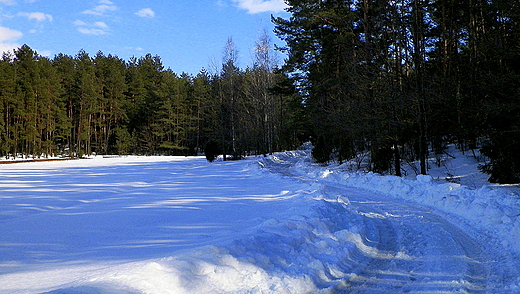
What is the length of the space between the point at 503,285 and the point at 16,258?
6350 millimetres

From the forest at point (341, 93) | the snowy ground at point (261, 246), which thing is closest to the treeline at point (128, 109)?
the forest at point (341, 93)

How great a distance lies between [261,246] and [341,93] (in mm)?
15974

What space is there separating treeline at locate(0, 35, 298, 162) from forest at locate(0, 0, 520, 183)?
25cm

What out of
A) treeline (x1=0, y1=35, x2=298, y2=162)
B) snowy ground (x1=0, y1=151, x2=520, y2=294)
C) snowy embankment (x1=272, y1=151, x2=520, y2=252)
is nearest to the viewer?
snowy ground (x1=0, y1=151, x2=520, y2=294)

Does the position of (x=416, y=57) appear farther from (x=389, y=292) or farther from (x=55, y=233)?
(x=55, y=233)

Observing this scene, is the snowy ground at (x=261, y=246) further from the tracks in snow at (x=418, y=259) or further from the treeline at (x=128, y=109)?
the treeline at (x=128, y=109)

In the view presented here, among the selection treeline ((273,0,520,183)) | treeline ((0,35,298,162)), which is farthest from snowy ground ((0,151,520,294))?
treeline ((0,35,298,162))

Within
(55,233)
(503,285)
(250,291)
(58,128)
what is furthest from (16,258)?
(58,128)

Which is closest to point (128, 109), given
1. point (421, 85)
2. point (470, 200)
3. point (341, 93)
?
point (341, 93)

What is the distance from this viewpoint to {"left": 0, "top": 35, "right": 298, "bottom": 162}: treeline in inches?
1528

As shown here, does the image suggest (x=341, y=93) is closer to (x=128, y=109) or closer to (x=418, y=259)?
(x=418, y=259)

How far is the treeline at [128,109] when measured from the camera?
3881cm

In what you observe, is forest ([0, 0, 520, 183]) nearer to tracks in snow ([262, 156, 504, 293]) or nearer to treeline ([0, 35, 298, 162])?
treeline ([0, 35, 298, 162])

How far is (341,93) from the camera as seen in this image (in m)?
19.2
